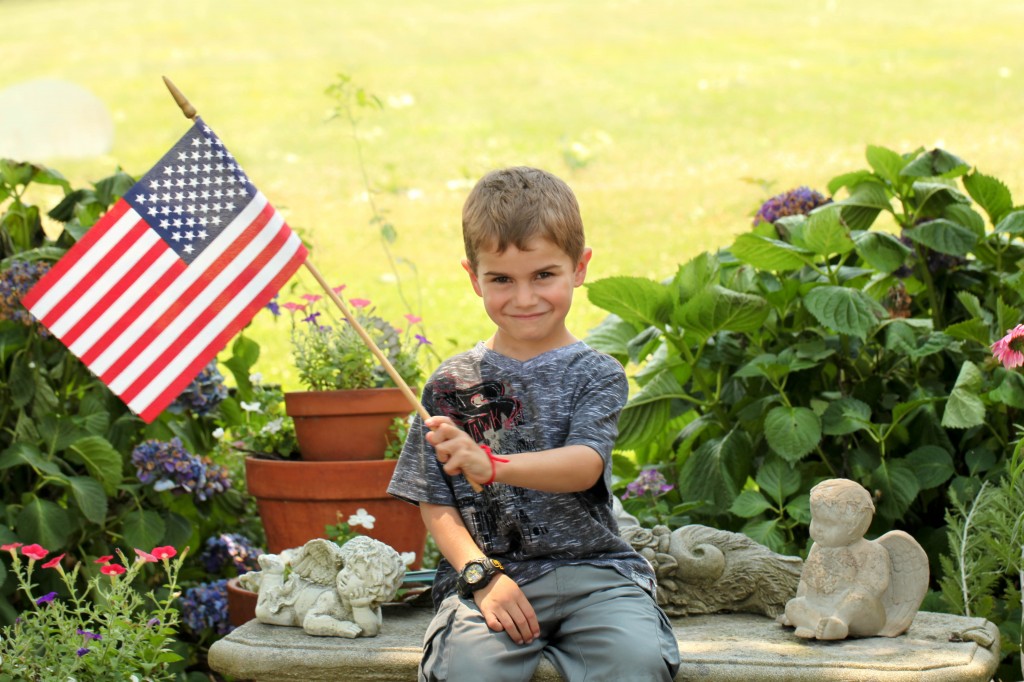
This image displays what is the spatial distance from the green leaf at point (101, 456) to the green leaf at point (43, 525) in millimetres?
142

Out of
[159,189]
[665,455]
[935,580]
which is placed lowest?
[935,580]

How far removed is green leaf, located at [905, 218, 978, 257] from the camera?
10.5 ft

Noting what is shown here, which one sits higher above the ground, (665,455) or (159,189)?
(159,189)

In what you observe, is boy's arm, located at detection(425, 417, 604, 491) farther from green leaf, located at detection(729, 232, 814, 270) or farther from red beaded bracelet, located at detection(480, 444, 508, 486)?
green leaf, located at detection(729, 232, 814, 270)

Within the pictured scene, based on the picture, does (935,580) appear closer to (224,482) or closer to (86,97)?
(224,482)

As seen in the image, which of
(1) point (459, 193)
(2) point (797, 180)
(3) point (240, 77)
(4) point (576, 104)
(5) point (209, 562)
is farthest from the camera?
(3) point (240, 77)

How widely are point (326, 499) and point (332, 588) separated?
0.46 meters

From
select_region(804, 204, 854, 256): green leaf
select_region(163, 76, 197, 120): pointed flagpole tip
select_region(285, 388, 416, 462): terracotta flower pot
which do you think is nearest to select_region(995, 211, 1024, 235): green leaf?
select_region(804, 204, 854, 256): green leaf

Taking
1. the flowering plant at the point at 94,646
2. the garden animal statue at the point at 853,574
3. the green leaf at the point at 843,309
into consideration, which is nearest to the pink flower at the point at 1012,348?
the garden animal statue at the point at 853,574

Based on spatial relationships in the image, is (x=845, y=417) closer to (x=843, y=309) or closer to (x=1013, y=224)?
(x=843, y=309)

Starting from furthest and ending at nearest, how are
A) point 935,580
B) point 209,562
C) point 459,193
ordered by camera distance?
point 459,193 → point 209,562 → point 935,580

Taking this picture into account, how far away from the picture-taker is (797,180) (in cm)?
975

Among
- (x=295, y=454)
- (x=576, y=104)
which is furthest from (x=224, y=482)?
(x=576, y=104)

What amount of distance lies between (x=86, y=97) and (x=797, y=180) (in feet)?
30.8
